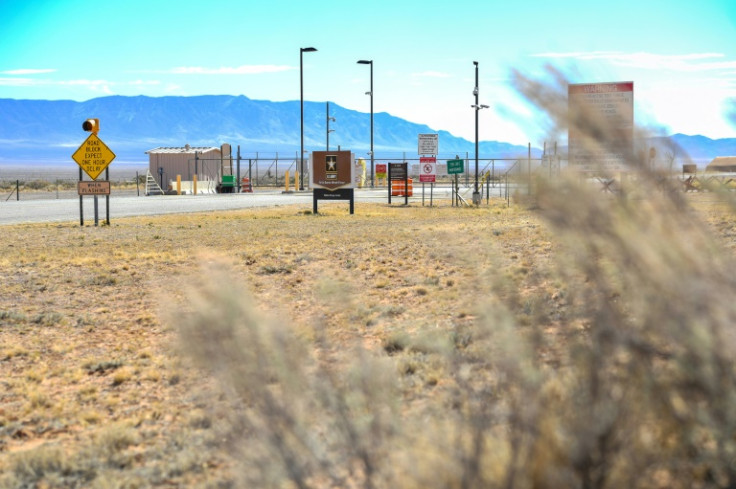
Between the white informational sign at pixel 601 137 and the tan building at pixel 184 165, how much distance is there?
52.7 m

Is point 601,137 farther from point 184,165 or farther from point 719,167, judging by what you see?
point 184,165

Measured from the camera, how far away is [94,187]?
21.8 meters

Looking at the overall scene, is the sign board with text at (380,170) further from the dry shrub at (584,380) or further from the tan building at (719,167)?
the dry shrub at (584,380)

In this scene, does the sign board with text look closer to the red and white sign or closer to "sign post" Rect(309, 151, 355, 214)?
the red and white sign

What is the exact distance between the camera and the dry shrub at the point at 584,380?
281cm

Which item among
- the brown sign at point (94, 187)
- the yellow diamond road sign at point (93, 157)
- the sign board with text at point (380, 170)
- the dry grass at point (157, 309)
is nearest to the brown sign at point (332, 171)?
the brown sign at point (94, 187)

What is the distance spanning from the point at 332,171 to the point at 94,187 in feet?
25.8

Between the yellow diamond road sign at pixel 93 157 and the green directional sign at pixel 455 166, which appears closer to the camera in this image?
the yellow diamond road sign at pixel 93 157

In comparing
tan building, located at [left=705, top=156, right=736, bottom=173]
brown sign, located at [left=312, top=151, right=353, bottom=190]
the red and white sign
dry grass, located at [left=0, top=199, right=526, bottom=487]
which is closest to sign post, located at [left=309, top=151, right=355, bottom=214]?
brown sign, located at [left=312, top=151, right=353, bottom=190]

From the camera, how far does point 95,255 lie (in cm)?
1478

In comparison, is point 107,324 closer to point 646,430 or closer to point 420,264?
point 420,264

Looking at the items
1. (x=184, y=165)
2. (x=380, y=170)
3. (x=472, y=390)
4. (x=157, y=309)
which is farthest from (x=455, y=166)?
(x=472, y=390)

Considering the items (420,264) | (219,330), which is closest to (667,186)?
(219,330)

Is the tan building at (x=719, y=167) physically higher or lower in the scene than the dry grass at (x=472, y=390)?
higher
